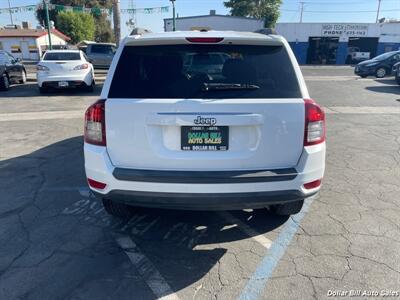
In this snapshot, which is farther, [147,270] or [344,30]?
[344,30]

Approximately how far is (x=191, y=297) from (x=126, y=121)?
1.46 m

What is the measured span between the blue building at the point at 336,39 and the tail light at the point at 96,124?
43.7 metres

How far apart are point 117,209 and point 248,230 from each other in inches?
54.1

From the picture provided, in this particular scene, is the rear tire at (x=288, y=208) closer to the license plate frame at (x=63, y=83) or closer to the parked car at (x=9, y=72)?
the license plate frame at (x=63, y=83)

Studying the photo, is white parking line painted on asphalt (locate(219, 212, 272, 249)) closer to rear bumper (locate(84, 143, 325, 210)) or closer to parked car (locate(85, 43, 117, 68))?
rear bumper (locate(84, 143, 325, 210))

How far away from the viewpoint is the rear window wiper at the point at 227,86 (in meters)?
2.77

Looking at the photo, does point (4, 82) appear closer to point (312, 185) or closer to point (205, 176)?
point (205, 176)

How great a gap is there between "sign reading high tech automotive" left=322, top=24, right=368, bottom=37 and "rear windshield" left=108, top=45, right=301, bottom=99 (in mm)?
45013

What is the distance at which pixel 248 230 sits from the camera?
11.6 feet

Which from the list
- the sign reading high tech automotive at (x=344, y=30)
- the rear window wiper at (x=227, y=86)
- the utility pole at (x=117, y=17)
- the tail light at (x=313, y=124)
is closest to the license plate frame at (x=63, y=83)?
the utility pole at (x=117, y=17)

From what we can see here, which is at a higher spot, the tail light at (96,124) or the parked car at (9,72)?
the tail light at (96,124)

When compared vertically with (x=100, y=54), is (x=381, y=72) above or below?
below

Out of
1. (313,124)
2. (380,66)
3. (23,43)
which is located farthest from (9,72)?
(23,43)

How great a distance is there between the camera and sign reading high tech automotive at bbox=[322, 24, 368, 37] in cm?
4278
